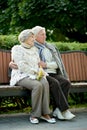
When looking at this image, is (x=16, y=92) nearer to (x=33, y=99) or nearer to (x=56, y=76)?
(x=33, y=99)

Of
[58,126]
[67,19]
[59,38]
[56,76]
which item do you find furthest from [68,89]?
[59,38]

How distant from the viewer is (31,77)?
24.5 ft

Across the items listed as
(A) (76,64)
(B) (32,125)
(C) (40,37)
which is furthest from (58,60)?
(B) (32,125)

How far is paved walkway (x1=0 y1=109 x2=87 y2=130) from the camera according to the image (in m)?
6.99

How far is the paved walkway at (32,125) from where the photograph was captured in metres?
6.99

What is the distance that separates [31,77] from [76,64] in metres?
2.10

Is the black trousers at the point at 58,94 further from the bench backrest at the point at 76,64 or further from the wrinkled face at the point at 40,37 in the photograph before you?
the bench backrest at the point at 76,64

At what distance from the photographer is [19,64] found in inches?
298

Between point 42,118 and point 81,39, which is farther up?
point 81,39

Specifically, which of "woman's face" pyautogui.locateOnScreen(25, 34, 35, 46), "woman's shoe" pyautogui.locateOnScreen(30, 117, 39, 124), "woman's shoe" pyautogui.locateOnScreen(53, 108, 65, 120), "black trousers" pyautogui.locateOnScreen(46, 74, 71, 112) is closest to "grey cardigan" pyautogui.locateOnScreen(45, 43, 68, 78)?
"black trousers" pyautogui.locateOnScreen(46, 74, 71, 112)

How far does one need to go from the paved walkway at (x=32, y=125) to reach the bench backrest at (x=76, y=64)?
1385mm

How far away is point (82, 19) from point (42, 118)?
10.5 meters

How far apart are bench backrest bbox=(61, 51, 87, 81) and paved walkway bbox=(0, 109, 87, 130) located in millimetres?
1385

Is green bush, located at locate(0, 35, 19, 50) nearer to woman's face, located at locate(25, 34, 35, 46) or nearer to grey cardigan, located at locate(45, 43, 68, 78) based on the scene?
grey cardigan, located at locate(45, 43, 68, 78)
